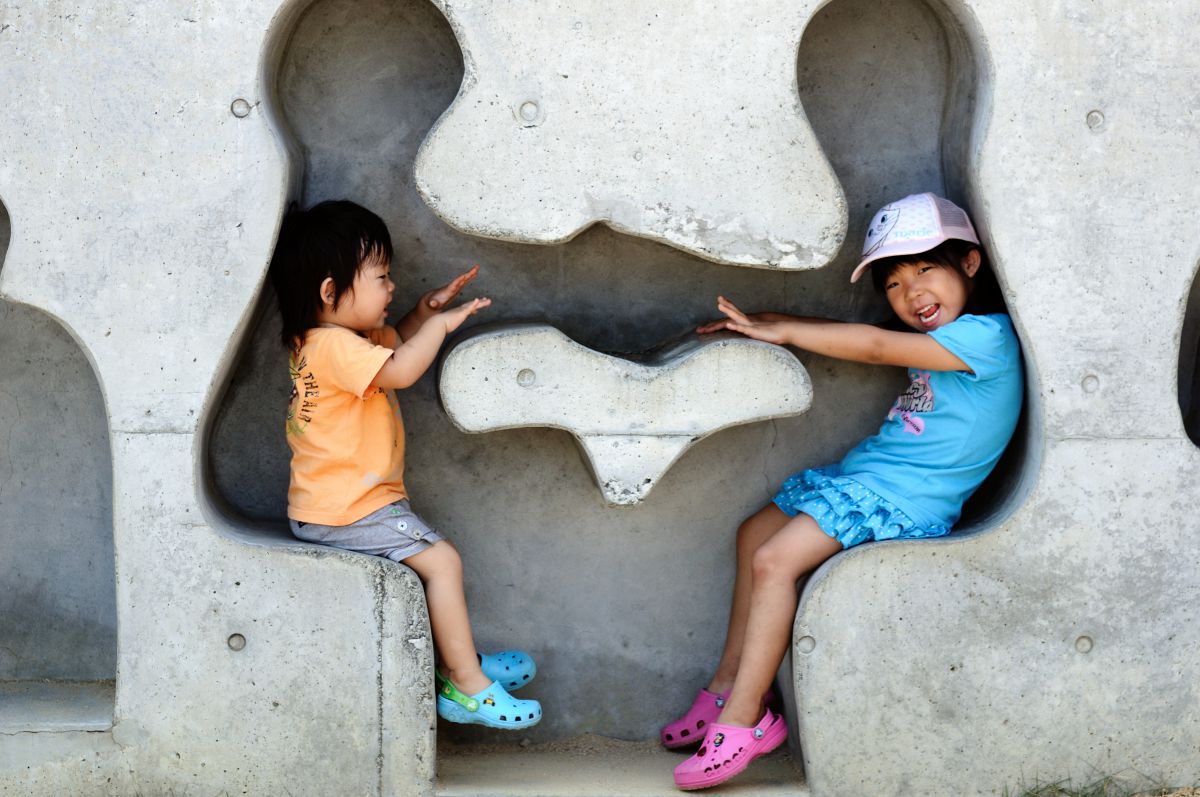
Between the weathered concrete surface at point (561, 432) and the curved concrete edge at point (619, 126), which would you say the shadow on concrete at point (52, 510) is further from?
the curved concrete edge at point (619, 126)

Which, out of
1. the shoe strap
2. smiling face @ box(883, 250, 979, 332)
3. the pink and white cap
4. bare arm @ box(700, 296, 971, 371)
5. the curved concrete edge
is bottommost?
the shoe strap

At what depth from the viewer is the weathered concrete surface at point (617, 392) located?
3287 mm

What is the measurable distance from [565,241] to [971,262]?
0.97 metres

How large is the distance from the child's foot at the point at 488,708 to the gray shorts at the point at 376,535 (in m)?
0.33

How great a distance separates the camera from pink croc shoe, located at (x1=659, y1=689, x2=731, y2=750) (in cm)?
360

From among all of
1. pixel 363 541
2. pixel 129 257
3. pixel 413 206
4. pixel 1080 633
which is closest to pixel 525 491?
pixel 363 541

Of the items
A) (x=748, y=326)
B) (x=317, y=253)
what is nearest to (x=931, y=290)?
(x=748, y=326)

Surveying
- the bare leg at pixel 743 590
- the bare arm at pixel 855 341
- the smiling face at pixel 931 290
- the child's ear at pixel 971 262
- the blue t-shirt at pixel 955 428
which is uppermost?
the child's ear at pixel 971 262

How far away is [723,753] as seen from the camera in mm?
3320

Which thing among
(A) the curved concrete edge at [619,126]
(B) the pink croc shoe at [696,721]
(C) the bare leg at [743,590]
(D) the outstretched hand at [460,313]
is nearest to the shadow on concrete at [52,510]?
(D) the outstretched hand at [460,313]

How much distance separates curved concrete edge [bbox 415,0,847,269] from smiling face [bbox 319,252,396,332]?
0.23 metres

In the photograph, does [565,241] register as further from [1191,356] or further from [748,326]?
[1191,356]

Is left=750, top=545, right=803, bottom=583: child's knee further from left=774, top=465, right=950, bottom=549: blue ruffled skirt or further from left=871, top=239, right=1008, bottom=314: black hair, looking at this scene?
left=871, top=239, right=1008, bottom=314: black hair

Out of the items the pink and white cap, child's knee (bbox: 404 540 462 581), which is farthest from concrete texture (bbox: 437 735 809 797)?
the pink and white cap
